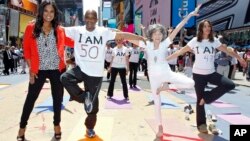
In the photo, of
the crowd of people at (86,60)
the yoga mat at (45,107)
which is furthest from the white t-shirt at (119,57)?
the crowd of people at (86,60)

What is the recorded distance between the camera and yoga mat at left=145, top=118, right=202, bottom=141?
6355 millimetres

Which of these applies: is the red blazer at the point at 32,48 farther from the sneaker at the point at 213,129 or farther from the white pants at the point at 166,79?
the sneaker at the point at 213,129

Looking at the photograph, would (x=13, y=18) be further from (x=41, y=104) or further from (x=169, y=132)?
(x=169, y=132)

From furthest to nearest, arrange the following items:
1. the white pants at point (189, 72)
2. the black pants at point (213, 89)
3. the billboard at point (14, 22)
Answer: the billboard at point (14, 22) → the white pants at point (189, 72) → the black pants at point (213, 89)

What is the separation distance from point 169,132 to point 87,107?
1.63 m

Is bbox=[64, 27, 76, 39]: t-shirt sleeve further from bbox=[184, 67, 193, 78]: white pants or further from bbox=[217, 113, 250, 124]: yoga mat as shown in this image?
bbox=[184, 67, 193, 78]: white pants

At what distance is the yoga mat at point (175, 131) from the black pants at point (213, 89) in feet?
1.07

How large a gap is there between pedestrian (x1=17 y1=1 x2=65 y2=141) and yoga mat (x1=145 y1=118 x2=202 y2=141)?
1.97 metres

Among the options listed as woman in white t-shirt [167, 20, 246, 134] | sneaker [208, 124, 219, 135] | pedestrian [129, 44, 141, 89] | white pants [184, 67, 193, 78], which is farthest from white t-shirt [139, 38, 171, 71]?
white pants [184, 67, 193, 78]

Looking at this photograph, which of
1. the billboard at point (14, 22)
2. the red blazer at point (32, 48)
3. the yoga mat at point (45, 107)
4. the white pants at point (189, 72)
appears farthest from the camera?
the billboard at point (14, 22)

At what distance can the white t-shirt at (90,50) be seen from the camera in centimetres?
600

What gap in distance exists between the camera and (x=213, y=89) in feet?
22.4

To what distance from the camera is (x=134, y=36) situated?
6.28 meters

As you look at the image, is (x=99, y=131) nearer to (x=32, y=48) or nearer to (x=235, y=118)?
(x=32, y=48)
